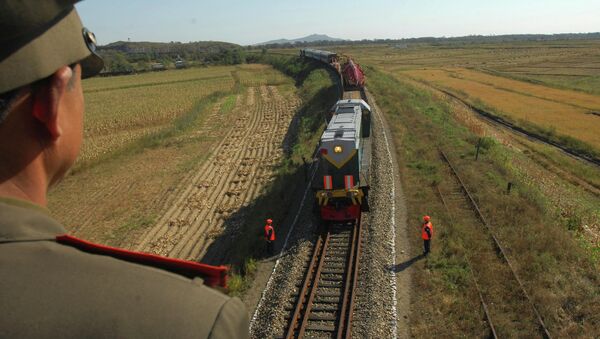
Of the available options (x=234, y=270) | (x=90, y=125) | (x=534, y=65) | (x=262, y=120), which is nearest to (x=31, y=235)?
(x=234, y=270)

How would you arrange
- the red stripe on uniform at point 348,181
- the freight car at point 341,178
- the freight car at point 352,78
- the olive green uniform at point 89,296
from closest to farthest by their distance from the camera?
1. the olive green uniform at point 89,296
2. the freight car at point 341,178
3. the red stripe on uniform at point 348,181
4. the freight car at point 352,78

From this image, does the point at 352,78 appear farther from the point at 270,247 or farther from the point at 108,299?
the point at 108,299

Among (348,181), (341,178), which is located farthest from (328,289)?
(341,178)

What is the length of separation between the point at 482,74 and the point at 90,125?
76511 millimetres

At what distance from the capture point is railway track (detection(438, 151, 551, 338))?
33.4 feet

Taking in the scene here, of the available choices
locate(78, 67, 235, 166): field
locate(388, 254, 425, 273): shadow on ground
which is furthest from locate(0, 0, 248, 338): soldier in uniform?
locate(78, 67, 235, 166): field

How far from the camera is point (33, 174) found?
129 centimetres

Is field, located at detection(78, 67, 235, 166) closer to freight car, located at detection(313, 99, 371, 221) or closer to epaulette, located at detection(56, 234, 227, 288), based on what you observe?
freight car, located at detection(313, 99, 371, 221)

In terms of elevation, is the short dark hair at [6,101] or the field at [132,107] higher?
the short dark hair at [6,101]

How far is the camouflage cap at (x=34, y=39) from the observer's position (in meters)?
1.02

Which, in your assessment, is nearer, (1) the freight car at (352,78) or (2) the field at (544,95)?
(1) the freight car at (352,78)

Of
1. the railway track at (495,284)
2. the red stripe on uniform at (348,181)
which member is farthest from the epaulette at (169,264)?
the red stripe on uniform at (348,181)

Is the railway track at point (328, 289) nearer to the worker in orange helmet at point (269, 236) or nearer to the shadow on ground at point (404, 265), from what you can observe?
the shadow on ground at point (404, 265)

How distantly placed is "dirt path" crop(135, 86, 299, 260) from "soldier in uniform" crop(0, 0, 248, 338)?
1555 cm
